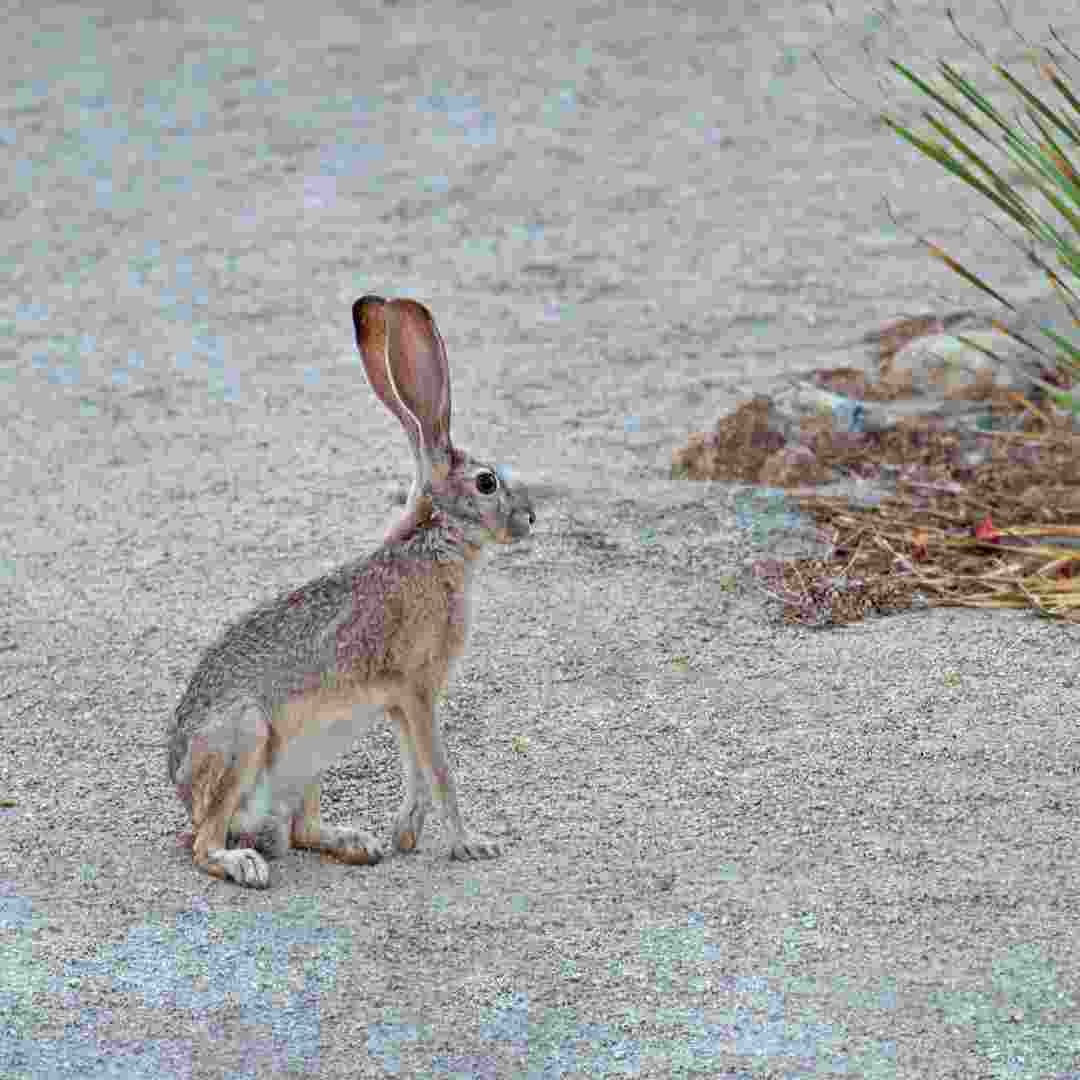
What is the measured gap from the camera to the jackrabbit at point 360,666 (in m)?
4.56

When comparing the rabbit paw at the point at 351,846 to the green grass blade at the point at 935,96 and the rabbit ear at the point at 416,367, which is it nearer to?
the rabbit ear at the point at 416,367

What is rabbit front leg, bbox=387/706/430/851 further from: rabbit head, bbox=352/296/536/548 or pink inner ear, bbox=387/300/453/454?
pink inner ear, bbox=387/300/453/454

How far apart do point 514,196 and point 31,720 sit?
5.38 meters

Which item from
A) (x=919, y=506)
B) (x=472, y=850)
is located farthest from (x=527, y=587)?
(x=472, y=850)

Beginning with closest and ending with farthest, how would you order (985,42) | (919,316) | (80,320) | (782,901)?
(782,901) → (919,316) → (80,320) → (985,42)

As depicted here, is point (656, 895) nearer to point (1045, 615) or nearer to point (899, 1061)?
point (899, 1061)

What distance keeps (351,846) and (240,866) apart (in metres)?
0.29

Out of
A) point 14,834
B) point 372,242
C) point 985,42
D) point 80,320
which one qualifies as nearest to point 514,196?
point 372,242

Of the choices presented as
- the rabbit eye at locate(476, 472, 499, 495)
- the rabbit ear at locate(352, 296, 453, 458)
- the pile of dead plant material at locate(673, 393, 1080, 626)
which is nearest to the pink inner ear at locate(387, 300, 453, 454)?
the rabbit ear at locate(352, 296, 453, 458)

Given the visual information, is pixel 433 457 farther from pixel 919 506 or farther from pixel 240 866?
pixel 919 506

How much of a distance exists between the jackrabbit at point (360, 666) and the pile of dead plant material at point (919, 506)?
1.53m

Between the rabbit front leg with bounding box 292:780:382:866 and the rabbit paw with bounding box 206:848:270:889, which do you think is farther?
the rabbit front leg with bounding box 292:780:382:866

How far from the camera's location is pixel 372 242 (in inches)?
386

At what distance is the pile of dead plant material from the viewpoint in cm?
604
